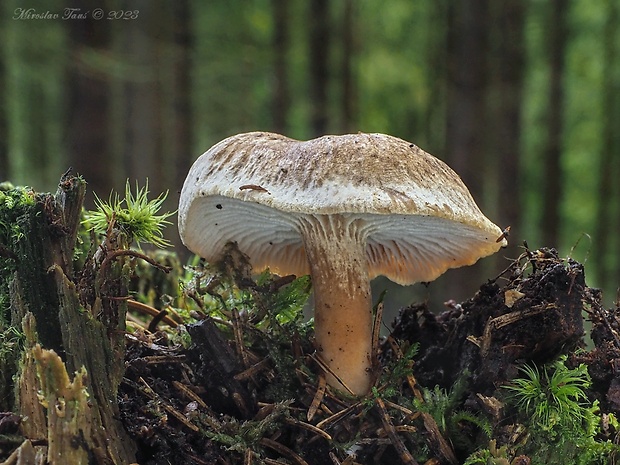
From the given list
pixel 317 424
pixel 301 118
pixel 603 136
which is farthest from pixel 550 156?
pixel 317 424

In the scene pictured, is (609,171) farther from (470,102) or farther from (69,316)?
(69,316)

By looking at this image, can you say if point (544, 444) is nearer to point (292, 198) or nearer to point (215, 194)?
point (292, 198)

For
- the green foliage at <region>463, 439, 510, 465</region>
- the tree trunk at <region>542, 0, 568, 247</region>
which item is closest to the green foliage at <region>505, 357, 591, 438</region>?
the green foliage at <region>463, 439, 510, 465</region>

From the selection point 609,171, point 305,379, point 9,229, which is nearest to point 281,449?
point 305,379

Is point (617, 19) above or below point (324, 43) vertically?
above

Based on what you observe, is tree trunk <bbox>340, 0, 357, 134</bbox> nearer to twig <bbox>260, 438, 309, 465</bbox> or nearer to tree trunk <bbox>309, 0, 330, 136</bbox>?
tree trunk <bbox>309, 0, 330, 136</bbox>
